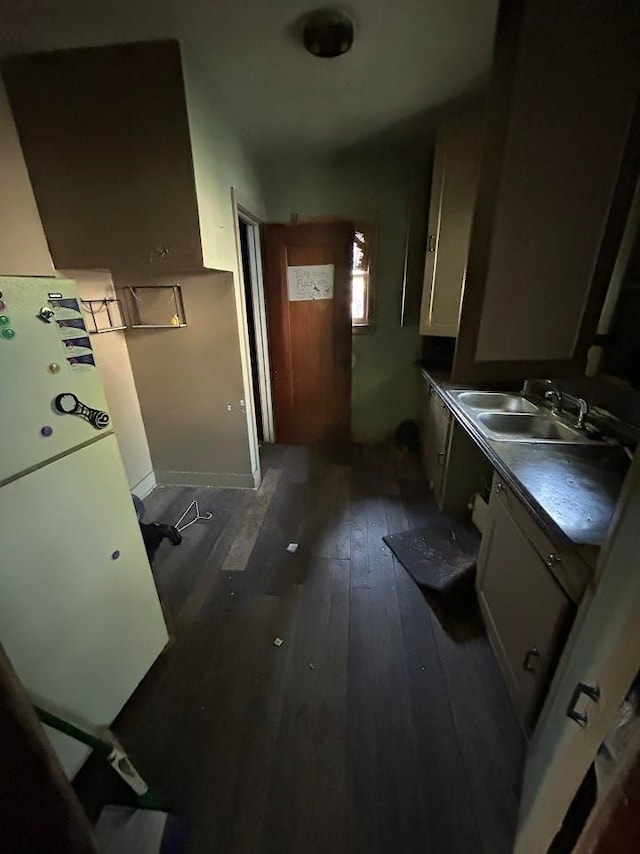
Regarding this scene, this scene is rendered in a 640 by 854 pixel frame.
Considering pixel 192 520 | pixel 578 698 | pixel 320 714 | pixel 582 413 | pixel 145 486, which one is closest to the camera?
pixel 578 698

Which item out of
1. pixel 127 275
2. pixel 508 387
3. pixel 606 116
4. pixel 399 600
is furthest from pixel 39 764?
pixel 508 387

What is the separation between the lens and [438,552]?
2035 millimetres

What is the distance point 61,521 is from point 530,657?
5.07 feet

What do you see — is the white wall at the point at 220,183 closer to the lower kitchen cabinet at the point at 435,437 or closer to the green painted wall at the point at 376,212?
the green painted wall at the point at 376,212

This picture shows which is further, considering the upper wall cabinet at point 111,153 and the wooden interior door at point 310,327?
the wooden interior door at point 310,327

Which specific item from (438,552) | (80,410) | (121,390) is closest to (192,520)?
(121,390)

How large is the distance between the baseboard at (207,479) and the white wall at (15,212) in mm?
1658

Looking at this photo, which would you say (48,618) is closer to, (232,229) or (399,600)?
(399,600)

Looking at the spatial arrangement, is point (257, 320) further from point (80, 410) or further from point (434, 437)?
point (80, 410)

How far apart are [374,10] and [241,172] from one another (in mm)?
1304

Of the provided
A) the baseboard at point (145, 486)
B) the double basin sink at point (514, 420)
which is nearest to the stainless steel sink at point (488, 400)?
the double basin sink at point (514, 420)

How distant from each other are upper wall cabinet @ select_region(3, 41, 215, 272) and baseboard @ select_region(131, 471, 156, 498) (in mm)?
1563

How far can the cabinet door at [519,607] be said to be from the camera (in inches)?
40.6

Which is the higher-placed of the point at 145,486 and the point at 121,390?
the point at 121,390
